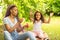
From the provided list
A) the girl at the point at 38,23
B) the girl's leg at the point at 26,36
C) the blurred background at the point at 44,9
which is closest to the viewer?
the girl's leg at the point at 26,36

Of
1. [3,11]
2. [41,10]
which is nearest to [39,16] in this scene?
[41,10]

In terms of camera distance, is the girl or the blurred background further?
the blurred background

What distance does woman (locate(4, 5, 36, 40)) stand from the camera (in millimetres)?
3217

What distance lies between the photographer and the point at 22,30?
343 cm

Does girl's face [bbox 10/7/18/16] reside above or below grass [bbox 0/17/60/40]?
above

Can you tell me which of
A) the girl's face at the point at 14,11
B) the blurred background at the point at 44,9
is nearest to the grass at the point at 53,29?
the blurred background at the point at 44,9

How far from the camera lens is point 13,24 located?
Answer: 3287 mm

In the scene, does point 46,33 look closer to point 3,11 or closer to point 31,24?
point 31,24

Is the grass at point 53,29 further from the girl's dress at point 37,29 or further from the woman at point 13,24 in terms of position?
the woman at point 13,24

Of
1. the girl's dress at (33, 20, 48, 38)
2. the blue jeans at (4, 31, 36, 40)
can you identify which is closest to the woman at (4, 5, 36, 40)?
the blue jeans at (4, 31, 36, 40)

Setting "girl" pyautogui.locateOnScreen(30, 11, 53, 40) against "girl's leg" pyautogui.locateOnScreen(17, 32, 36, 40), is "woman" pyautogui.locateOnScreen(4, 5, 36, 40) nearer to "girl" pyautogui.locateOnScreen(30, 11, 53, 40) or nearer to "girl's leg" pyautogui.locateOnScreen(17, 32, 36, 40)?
"girl's leg" pyautogui.locateOnScreen(17, 32, 36, 40)

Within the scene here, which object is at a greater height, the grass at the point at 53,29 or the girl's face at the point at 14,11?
the girl's face at the point at 14,11

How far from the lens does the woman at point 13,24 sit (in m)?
3.22

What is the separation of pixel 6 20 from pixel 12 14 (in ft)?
0.44
